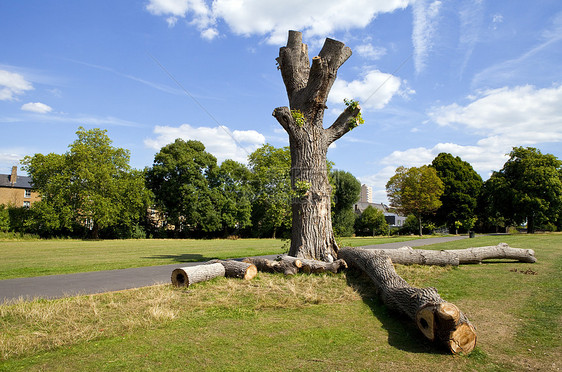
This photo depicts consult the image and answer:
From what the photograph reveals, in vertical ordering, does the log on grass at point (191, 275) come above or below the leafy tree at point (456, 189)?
below

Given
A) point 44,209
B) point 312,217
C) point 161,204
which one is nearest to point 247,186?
point 161,204

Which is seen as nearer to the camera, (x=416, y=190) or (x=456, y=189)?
(x=416, y=190)

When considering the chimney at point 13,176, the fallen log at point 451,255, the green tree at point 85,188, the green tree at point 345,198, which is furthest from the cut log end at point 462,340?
the chimney at point 13,176

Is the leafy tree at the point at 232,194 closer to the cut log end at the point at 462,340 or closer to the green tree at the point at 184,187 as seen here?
the green tree at the point at 184,187

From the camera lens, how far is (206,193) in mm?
46156

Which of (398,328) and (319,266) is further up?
(319,266)

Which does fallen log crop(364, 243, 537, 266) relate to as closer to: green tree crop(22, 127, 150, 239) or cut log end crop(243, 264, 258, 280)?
cut log end crop(243, 264, 258, 280)

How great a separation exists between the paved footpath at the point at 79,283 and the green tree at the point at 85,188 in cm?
3134

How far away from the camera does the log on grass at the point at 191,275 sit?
915 cm

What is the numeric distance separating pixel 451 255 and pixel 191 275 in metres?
9.51

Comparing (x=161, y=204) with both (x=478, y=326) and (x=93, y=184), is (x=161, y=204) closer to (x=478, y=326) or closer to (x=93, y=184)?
(x=93, y=184)

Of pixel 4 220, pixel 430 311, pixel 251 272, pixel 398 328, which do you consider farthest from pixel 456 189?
pixel 4 220

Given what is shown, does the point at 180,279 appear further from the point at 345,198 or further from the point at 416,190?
the point at 345,198

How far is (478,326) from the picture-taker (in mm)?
5887
